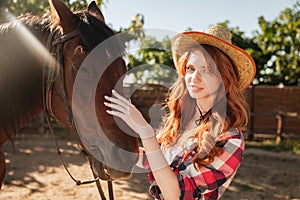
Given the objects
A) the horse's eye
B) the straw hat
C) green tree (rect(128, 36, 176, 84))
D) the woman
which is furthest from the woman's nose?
the horse's eye

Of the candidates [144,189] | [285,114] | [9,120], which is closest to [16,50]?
[9,120]

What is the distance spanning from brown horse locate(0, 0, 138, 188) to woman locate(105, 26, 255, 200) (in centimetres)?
10

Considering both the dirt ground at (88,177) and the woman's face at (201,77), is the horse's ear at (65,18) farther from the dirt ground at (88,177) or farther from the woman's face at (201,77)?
the dirt ground at (88,177)

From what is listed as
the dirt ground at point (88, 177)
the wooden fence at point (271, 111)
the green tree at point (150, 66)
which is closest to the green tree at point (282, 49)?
the wooden fence at point (271, 111)

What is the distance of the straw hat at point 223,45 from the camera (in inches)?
57.7

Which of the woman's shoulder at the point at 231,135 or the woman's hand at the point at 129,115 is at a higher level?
the woman's hand at the point at 129,115

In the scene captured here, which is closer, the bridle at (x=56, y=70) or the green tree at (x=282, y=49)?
the bridle at (x=56, y=70)

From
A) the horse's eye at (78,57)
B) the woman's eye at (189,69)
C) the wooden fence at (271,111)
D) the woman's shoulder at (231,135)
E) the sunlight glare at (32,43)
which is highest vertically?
the sunlight glare at (32,43)

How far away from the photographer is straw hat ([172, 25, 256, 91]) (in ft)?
4.81

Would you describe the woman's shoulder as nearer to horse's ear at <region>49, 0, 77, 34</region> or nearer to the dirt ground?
horse's ear at <region>49, 0, 77, 34</region>

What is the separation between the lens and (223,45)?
147 centimetres

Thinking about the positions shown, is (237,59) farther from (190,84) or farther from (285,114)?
(285,114)

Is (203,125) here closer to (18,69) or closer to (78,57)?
(78,57)

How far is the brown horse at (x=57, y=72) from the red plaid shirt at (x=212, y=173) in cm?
23
